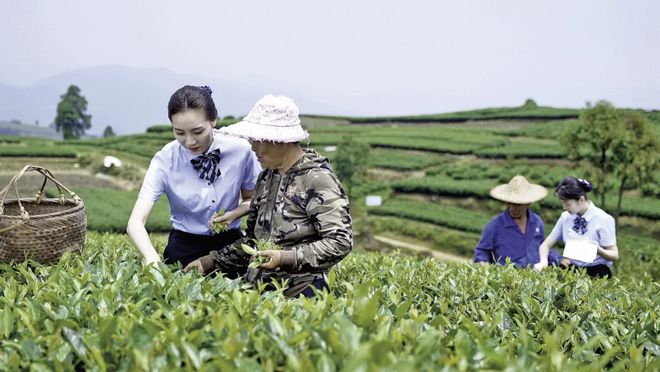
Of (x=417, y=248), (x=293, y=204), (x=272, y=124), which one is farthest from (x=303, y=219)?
(x=417, y=248)

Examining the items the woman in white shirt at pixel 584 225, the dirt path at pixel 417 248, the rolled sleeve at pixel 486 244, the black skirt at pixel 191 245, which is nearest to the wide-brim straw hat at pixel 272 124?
the black skirt at pixel 191 245

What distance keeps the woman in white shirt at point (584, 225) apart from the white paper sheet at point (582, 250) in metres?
0.04

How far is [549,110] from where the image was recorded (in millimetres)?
36094

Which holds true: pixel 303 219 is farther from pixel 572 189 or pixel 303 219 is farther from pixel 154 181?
pixel 572 189

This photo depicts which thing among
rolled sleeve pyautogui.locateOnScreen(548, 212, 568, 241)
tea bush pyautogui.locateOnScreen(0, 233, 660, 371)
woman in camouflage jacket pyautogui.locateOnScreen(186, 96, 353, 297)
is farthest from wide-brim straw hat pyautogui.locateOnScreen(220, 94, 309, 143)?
rolled sleeve pyautogui.locateOnScreen(548, 212, 568, 241)

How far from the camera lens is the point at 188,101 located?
2.94 m

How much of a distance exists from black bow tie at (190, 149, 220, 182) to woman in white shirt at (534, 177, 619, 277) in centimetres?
310

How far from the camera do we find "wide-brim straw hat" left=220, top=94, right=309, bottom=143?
8.59 ft

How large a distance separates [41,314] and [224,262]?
108 cm

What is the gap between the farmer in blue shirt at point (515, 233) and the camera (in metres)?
5.21

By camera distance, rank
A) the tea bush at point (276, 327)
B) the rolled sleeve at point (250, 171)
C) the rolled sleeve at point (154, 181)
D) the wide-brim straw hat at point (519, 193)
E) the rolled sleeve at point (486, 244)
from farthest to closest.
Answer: the rolled sleeve at point (486, 244) < the wide-brim straw hat at point (519, 193) < the rolled sleeve at point (250, 171) < the rolled sleeve at point (154, 181) < the tea bush at point (276, 327)

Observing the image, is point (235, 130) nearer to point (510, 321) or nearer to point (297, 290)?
point (297, 290)

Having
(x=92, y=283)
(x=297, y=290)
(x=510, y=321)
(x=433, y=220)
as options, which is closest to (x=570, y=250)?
(x=510, y=321)

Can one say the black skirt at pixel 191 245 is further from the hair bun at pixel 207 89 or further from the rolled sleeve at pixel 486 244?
the rolled sleeve at pixel 486 244
